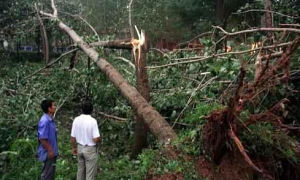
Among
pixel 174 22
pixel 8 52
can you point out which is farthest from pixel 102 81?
pixel 174 22

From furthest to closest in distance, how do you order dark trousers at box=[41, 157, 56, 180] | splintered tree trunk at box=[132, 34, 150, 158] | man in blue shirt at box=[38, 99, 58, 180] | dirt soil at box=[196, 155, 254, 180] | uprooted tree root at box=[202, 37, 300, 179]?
splintered tree trunk at box=[132, 34, 150, 158] < dark trousers at box=[41, 157, 56, 180] < man in blue shirt at box=[38, 99, 58, 180] < dirt soil at box=[196, 155, 254, 180] < uprooted tree root at box=[202, 37, 300, 179]

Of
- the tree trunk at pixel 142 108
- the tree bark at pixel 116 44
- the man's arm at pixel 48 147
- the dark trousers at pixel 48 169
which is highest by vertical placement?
the tree bark at pixel 116 44

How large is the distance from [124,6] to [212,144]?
20.4 metres

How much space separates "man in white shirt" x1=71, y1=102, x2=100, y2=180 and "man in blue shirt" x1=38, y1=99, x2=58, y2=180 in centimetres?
30

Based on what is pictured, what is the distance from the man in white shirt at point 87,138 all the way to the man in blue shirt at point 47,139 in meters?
0.30

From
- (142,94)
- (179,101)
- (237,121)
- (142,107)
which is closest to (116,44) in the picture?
(142,94)

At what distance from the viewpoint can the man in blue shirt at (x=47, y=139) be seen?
5.01 metres

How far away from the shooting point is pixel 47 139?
5.04m

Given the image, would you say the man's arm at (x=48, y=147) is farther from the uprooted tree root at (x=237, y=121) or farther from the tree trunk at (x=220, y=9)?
the tree trunk at (x=220, y=9)

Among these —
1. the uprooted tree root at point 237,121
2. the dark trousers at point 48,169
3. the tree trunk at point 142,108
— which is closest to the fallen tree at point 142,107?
the tree trunk at point 142,108

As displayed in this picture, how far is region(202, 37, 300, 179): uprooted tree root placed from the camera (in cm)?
332

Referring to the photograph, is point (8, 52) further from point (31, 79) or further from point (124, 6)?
point (124, 6)

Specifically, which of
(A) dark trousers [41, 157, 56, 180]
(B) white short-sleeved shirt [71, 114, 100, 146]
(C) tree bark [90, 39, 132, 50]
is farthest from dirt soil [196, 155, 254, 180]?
(C) tree bark [90, 39, 132, 50]

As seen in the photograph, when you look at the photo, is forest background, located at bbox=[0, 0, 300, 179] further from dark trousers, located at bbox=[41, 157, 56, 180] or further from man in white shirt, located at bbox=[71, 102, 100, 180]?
man in white shirt, located at bbox=[71, 102, 100, 180]
